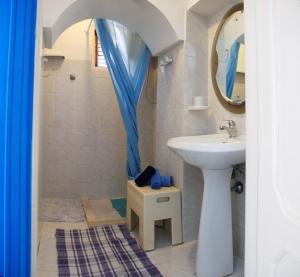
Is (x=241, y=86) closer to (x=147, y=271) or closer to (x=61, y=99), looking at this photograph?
(x=147, y=271)

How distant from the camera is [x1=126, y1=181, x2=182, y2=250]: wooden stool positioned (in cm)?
189

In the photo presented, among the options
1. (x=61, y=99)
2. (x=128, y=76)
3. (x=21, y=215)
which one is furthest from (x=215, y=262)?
(x=61, y=99)

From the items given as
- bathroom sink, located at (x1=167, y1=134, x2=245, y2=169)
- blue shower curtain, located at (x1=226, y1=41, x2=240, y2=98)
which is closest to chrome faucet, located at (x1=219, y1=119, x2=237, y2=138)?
blue shower curtain, located at (x1=226, y1=41, x2=240, y2=98)

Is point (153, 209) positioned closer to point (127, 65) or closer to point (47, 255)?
point (47, 255)

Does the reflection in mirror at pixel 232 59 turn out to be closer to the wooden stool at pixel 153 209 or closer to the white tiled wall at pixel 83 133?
the wooden stool at pixel 153 209

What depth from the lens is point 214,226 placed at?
1.56 metres

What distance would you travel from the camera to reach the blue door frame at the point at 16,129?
21.3 inches

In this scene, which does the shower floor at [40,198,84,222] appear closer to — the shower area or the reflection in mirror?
the shower area

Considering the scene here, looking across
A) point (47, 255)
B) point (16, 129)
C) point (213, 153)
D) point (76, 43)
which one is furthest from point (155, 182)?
point (76, 43)

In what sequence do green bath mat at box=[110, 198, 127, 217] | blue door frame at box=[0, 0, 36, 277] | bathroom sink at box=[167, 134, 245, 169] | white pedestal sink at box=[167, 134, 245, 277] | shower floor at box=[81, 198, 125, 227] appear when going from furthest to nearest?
1. green bath mat at box=[110, 198, 127, 217]
2. shower floor at box=[81, 198, 125, 227]
3. white pedestal sink at box=[167, 134, 245, 277]
4. bathroom sink at box=[167, 134, 245, 169]
5. blue door frame at box=[0, 0, 36, 277]

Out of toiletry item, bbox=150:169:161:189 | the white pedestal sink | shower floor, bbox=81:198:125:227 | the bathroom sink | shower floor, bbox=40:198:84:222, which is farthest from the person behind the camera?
shower floor, bbox=40:198:84:222

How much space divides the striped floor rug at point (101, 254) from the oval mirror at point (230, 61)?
128cm

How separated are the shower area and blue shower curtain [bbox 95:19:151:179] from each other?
645 millimetres

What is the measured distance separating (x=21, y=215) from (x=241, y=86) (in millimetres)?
1638
